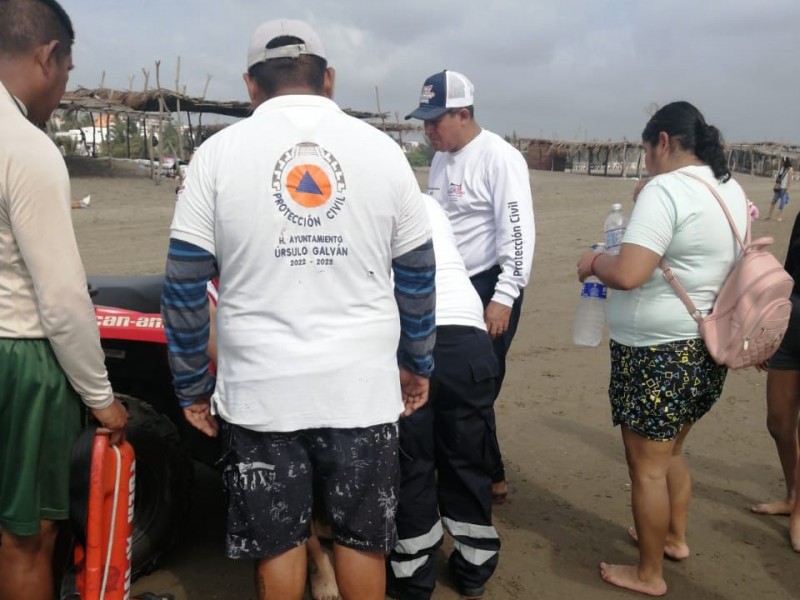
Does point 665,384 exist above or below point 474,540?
above

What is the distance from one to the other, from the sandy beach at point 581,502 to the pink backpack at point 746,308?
114 cm

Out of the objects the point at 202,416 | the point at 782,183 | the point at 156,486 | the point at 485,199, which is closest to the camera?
the point at 202,416

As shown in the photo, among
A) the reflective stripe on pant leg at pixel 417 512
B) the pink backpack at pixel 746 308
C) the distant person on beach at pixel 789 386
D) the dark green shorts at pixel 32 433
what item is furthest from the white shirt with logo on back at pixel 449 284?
the distant person on beach at pixel 789 386

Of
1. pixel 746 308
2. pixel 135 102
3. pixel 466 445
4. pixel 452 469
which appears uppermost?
pixel 135 102

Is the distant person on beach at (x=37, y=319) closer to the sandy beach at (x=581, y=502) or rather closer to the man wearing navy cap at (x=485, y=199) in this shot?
the sandy beach at (x=581, y=502)

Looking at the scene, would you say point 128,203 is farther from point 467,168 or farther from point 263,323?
point 263,323

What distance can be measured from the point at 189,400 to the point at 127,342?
102 centimetres

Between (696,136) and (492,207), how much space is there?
1.17 m

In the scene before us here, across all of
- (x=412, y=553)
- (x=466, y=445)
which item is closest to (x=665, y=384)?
(x=466, y=445)

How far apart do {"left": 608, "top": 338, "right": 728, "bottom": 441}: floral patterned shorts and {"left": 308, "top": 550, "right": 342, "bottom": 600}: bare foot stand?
1.38 m

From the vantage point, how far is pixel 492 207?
3.87m

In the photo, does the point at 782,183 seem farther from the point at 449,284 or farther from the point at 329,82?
the point at 329,82

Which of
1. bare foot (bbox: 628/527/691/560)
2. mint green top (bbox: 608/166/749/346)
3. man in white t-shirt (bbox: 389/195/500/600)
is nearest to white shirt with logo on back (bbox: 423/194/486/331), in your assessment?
man in white t-shirt (bbox: 389/195/500/600)

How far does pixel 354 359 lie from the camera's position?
2.06m
